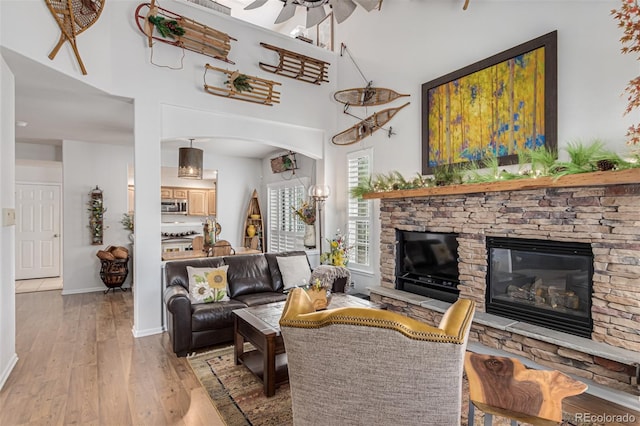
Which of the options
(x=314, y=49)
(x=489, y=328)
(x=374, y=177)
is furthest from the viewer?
(x=314, y=49)

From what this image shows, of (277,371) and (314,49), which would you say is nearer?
(277,371)

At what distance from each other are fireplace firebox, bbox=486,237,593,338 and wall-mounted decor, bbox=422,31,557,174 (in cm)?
88

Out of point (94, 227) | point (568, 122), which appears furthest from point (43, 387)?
point (568, 122)

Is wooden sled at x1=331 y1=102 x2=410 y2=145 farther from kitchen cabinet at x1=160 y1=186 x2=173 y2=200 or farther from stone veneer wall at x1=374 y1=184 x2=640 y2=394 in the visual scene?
kitchen cabinet at x1=160 y1=186 x2=173 y2=200

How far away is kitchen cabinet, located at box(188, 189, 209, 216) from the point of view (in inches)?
327

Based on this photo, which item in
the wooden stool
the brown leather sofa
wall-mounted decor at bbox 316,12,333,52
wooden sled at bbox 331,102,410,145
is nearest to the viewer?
the wooden stool

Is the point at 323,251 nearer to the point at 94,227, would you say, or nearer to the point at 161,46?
the point at 161,46

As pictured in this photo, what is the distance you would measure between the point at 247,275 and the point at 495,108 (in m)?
3.45

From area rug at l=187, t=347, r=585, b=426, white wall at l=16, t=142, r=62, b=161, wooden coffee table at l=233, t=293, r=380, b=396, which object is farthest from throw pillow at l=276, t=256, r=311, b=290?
white wall at l=16, t=142, r=62, b=161

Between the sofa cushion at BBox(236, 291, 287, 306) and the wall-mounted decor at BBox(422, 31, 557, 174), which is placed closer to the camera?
the wall-mounted decor at BBox(422, 31, 557, 174)

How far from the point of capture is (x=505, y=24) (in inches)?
135

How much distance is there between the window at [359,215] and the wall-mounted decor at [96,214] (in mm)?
4605

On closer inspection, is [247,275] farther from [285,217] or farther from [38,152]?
[38,152]

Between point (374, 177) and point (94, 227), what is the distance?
5.21 meters
